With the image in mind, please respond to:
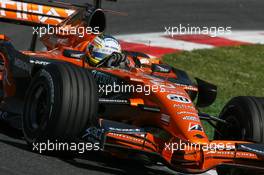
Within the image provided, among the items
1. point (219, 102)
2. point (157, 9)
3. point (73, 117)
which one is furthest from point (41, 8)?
point (157, 9)

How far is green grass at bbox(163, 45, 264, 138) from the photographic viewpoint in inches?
454

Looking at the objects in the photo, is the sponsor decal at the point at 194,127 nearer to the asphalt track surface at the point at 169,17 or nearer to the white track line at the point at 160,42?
the asphalt track surface at the point at 169,17

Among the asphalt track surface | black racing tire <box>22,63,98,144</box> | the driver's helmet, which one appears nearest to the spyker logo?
black racing tire <box>22,63,98,144</box>

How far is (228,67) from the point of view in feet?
42.5

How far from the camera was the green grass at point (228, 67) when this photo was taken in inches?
454

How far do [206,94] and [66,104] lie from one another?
79.3 inches

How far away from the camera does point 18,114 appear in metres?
7.78

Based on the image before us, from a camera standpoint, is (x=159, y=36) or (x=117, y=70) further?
(x=159, y=36)

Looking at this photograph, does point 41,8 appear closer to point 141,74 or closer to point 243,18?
point 141,74

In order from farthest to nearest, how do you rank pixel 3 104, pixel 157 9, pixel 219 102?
pixel 157 9 < pixel 219 102 < pixel 3 104

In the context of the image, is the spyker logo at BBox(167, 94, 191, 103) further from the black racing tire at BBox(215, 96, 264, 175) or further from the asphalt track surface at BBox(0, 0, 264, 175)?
the asphalt track surface at BBox(0, 0, 264, 175)

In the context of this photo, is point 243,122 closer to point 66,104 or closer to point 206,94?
point 206,94

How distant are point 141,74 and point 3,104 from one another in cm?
152

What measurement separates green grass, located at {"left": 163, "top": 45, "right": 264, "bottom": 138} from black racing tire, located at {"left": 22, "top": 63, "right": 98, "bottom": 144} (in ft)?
12.8
